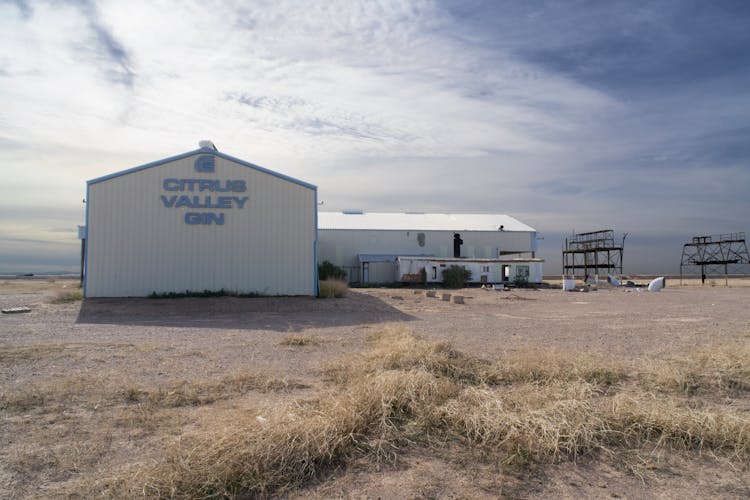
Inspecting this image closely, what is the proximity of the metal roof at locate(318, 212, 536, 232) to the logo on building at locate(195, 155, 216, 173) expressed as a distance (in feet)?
74.3

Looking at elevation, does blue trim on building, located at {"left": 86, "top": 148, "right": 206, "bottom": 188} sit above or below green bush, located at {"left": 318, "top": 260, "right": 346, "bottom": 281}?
above

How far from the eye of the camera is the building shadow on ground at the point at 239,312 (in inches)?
590

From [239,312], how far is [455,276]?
75.6 feet

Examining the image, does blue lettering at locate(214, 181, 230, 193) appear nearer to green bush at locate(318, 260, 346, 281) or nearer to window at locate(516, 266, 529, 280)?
green bush at locate(318, 260, 346, 281)

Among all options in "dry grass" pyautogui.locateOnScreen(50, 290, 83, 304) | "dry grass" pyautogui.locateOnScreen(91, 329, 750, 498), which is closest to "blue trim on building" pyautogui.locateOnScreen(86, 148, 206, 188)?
"dry grass" pyautogui.locateOnScreen(50, 290, 83, 304)

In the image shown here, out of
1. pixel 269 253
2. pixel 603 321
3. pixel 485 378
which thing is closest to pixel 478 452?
pixel 485 378

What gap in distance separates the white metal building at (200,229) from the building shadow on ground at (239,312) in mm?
1189

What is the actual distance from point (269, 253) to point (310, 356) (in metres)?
13.2

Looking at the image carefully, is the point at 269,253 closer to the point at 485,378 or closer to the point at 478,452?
the point at 485,378

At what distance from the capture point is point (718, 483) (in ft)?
13.9

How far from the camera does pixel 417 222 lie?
48.1 m

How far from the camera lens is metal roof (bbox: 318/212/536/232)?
151 feet

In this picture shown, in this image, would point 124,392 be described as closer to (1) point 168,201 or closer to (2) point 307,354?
(2) point 307,354

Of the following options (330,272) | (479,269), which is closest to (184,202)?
(330,272)
